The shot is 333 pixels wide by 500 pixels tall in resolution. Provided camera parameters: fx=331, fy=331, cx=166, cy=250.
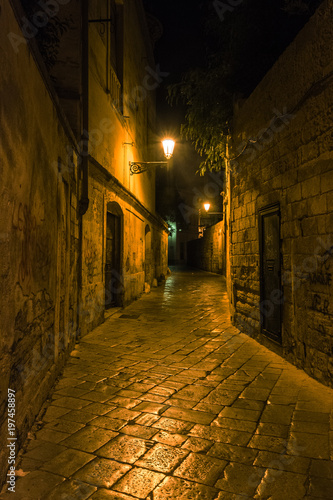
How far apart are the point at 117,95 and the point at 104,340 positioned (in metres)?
6.60

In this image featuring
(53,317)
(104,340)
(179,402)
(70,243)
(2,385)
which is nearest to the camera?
(2,385)

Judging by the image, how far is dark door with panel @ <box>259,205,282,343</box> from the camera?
4848 mm

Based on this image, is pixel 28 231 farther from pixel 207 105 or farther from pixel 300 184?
pixel 207 105

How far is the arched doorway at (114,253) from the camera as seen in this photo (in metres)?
8.54

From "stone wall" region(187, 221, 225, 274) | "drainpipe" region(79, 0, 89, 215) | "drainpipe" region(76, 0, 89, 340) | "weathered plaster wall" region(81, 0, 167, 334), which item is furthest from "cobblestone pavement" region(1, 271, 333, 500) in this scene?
"stone wall" region(187, 221, 225, 274)

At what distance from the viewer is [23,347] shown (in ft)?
8.50

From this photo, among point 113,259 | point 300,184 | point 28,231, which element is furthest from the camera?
point 113,259

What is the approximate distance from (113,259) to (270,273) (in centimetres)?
481

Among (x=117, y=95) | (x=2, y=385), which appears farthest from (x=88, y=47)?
(x=2, y=385)

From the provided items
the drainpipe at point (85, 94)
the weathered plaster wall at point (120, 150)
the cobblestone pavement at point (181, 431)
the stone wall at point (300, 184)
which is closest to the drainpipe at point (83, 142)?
the drainpipe at point (85, 94)

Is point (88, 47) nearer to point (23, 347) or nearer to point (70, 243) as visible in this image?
point (70, 243)

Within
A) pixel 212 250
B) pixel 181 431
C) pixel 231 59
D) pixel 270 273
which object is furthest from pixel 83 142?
pixel 212 250

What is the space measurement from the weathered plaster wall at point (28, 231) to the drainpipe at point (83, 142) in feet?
4.29

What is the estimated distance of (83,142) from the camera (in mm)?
5875
